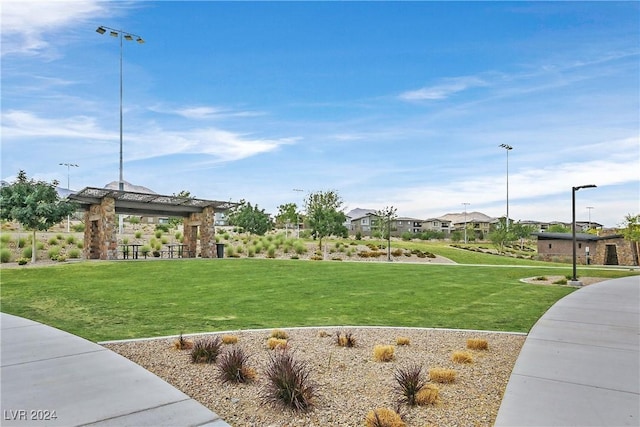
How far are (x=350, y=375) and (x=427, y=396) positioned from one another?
1.19 m

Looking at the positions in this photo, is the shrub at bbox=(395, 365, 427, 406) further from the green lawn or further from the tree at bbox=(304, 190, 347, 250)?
the tree at bbox=(304, 190, 347, 250)

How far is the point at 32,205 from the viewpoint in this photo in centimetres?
2248

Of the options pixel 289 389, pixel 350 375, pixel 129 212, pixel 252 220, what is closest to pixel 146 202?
pixel 129 212

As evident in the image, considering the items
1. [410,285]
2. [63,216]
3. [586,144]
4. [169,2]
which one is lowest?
[410,285]

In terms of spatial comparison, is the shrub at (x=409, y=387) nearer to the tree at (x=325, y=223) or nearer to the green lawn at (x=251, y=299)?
the green lawn at (x=251, y=299)

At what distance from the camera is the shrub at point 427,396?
4516mm

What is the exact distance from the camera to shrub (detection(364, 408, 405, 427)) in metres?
3.92

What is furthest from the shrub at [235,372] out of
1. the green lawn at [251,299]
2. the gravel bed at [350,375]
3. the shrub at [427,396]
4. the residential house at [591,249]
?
the residential house at [591,249]

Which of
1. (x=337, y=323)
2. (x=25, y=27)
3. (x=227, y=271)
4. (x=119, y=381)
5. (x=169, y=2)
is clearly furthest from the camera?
(x=227, y=271)

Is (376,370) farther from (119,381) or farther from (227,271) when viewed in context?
(227,271)

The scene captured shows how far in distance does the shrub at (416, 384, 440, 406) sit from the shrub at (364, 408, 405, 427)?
1.61 ft

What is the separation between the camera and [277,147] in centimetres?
3130

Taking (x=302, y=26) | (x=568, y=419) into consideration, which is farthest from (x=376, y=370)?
(x=302, y=26)

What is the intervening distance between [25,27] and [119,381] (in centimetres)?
1335
